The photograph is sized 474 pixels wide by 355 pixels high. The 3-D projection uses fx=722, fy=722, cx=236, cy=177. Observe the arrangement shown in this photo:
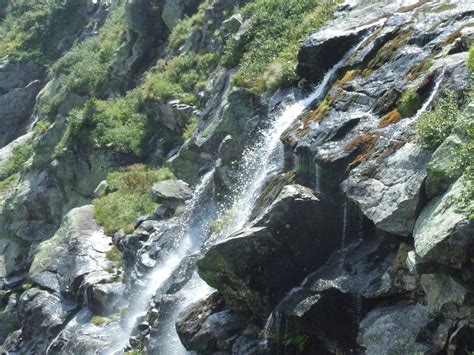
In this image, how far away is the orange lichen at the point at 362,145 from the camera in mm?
12430

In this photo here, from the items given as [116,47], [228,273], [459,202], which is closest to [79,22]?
[116,47]

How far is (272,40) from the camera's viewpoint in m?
22.7

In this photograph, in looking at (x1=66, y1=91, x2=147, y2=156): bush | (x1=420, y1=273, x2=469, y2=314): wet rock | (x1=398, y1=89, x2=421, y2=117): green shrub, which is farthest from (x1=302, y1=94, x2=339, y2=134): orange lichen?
(x1=66, y1=91, x2=147, y2=156): bush

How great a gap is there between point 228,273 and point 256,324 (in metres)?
1.05

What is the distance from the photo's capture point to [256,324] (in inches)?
511

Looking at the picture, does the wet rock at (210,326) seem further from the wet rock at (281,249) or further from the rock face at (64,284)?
the rock face at (64,284)

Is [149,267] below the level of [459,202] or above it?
below

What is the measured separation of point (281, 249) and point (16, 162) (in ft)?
81.1

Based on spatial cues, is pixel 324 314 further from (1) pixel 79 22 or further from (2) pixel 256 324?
(1) pixel 79 22

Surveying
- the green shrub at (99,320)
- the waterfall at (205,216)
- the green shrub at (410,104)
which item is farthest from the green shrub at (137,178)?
the green shrub at (410,104)

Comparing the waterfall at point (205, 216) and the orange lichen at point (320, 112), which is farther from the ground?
the orange lichen at point (320, 112)

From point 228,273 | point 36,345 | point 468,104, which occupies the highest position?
point 468,104

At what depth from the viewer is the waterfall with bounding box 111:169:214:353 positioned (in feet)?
61.2

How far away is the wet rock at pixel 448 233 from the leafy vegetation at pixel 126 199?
13.6m
